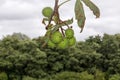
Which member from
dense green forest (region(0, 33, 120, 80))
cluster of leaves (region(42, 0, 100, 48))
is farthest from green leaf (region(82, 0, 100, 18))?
dense green forest (region(0, 33, 120, 80))

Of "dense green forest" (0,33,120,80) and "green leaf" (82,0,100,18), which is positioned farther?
"dense green forest" (0,33,120,80)

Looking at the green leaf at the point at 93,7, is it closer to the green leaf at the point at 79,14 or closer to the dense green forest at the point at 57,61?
the green leaf at the point at 79,14

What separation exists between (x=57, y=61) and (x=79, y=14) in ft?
93.2

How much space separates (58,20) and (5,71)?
2824cm

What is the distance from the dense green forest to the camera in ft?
91.1

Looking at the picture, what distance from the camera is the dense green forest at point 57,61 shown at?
27.8 meters

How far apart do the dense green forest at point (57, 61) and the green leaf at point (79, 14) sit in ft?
A: 86.4

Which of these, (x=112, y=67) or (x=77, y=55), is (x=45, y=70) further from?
(x=112, y=67)

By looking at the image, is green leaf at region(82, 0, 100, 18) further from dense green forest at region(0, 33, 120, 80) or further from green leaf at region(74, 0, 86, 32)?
dense green forest at region(0, 33, 120, 80)

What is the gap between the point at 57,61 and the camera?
2889 cm

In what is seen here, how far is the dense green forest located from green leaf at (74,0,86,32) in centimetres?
2634

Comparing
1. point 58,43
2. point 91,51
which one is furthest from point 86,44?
point 58,43

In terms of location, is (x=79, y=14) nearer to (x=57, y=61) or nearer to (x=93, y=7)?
(x=93, y=7)

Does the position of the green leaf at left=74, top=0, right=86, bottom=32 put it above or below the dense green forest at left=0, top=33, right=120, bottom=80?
above
